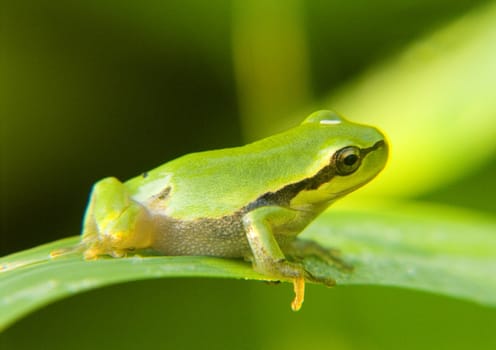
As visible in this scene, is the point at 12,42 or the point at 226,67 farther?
the point at 226,67

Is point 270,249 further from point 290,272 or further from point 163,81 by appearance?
point 163,81

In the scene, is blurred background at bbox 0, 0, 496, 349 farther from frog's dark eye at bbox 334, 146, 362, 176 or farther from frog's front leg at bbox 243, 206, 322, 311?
frog's front leg at bbox 243, 206, 322, 311

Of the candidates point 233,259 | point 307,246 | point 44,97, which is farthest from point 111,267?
point 44,97

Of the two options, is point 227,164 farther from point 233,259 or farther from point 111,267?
point 111,267

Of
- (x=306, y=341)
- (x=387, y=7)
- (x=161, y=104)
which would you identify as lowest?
(x=306, y=341)

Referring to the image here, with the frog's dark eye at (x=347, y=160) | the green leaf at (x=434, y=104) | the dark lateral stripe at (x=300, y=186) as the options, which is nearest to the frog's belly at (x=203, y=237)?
the dark lateral stripe at (x=300, y=186)

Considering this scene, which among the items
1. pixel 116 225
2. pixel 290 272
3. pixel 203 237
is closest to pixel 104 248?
pixel 116 225

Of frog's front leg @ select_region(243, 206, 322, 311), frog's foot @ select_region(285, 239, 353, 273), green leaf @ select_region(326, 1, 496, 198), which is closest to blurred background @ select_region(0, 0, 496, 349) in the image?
green leaf @ select_region(326, 1, 496, 198)

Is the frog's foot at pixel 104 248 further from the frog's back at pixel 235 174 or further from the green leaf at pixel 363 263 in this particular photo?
the frog's back at pixel 235 174

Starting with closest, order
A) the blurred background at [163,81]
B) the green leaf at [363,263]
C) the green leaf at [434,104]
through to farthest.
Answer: the green leaf at [363,263] < the green leaf at [434,104] < the blurred background at [163,81]
